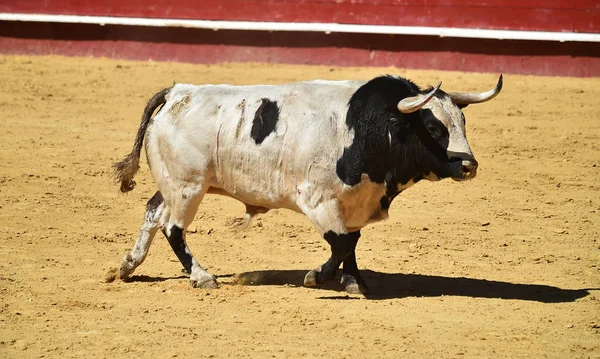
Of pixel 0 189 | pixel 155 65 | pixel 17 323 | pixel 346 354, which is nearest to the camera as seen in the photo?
pixel 346 354

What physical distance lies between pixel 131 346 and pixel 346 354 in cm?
92

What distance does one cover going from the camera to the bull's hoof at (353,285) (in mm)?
5496

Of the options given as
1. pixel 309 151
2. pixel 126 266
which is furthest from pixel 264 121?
pixel 126 266

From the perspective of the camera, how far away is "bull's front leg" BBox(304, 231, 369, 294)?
530cm

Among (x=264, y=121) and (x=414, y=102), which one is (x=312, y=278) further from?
(x=414, y=102)

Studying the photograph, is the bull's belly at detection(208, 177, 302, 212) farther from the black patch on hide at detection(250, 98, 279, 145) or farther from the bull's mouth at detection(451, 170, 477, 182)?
the bull's mouth at detection(451, 170, 477, 182)

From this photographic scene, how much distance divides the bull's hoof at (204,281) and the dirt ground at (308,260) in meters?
0.04

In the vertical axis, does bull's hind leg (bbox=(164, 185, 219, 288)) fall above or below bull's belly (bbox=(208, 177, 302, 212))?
below

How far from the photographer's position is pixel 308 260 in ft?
20.3

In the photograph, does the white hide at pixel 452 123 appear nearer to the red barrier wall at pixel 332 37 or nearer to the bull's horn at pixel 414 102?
the bull's horn at pixel 414 102

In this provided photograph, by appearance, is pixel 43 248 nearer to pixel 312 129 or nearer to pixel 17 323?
pixel 17 323

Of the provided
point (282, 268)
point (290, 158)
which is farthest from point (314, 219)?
point (282, 268)

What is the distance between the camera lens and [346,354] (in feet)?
14.7

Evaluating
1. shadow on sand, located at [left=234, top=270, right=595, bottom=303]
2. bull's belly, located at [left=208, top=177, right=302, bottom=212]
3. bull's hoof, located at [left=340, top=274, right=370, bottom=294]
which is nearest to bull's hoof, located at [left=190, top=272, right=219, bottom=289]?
shadow on sand, located at [left=234, top=270, right=595, bottom=303]
